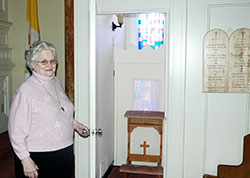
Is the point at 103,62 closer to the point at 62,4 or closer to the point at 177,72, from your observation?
the point at 62,4

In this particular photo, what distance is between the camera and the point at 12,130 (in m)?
1.85

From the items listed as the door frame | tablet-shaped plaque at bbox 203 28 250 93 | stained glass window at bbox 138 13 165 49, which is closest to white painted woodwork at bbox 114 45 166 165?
the door frame

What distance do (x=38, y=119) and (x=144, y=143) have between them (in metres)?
2.21

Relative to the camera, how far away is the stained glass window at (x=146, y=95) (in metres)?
3.90

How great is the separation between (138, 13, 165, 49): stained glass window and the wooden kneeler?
3.34m

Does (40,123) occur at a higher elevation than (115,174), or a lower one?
higher

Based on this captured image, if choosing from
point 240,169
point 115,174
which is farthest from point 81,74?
point 240,169

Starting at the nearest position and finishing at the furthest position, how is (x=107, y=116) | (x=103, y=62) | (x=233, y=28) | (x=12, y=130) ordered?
(x=12, y=130)
(x=233, y=28)
(x=103, y=62)
(x=107, y=116)

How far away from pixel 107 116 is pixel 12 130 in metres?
1.91

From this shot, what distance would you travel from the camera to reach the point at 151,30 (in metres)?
6.78

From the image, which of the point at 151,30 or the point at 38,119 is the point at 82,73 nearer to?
the point at 38,119

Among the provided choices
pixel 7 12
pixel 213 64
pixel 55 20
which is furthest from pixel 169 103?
pixel 7 12

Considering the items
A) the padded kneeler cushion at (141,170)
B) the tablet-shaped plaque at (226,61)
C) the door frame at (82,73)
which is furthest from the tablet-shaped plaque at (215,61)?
the padded kneeler cushion at (141,170)

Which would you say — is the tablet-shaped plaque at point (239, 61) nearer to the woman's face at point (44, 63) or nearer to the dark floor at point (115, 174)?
the woman's face at point (44, 63)
